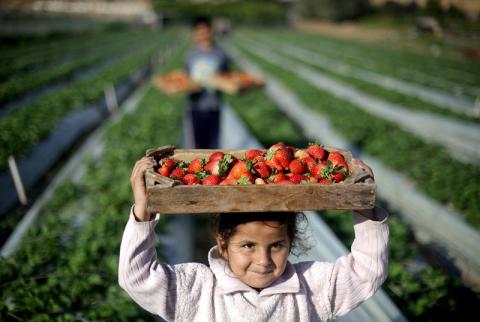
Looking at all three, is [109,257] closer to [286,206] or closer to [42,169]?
[286,206]

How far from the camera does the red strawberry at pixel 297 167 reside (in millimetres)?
1638

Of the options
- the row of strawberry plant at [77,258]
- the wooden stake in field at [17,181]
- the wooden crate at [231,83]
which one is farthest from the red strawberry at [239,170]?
the wooden stake in field at [17,181]

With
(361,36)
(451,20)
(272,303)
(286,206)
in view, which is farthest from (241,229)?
(361,36)

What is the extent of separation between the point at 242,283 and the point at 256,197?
0.45 meters

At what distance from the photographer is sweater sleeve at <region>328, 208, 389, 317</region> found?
1.44 metres

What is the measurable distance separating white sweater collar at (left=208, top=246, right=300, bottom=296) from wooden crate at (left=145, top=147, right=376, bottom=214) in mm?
389

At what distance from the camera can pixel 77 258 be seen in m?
2.99

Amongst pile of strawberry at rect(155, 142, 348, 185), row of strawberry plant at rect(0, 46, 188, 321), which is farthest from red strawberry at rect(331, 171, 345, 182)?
row of strawberry plant at rect(0, 46, 188, 321)

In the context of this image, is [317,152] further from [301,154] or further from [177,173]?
[177,173]

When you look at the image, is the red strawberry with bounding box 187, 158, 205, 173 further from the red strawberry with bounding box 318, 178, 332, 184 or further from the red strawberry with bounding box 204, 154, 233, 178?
the red strawberry with bounding box 318, 178, 332, 184

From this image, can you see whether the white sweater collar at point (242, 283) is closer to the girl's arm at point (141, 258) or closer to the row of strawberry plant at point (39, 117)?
the girl's arm at point (141, 258)

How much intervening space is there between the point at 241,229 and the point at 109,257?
210 cm

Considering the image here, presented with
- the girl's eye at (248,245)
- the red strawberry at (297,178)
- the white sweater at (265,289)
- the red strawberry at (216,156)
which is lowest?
the white sweater at (265,289)

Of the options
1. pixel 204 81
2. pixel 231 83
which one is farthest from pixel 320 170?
pixel 204 81
